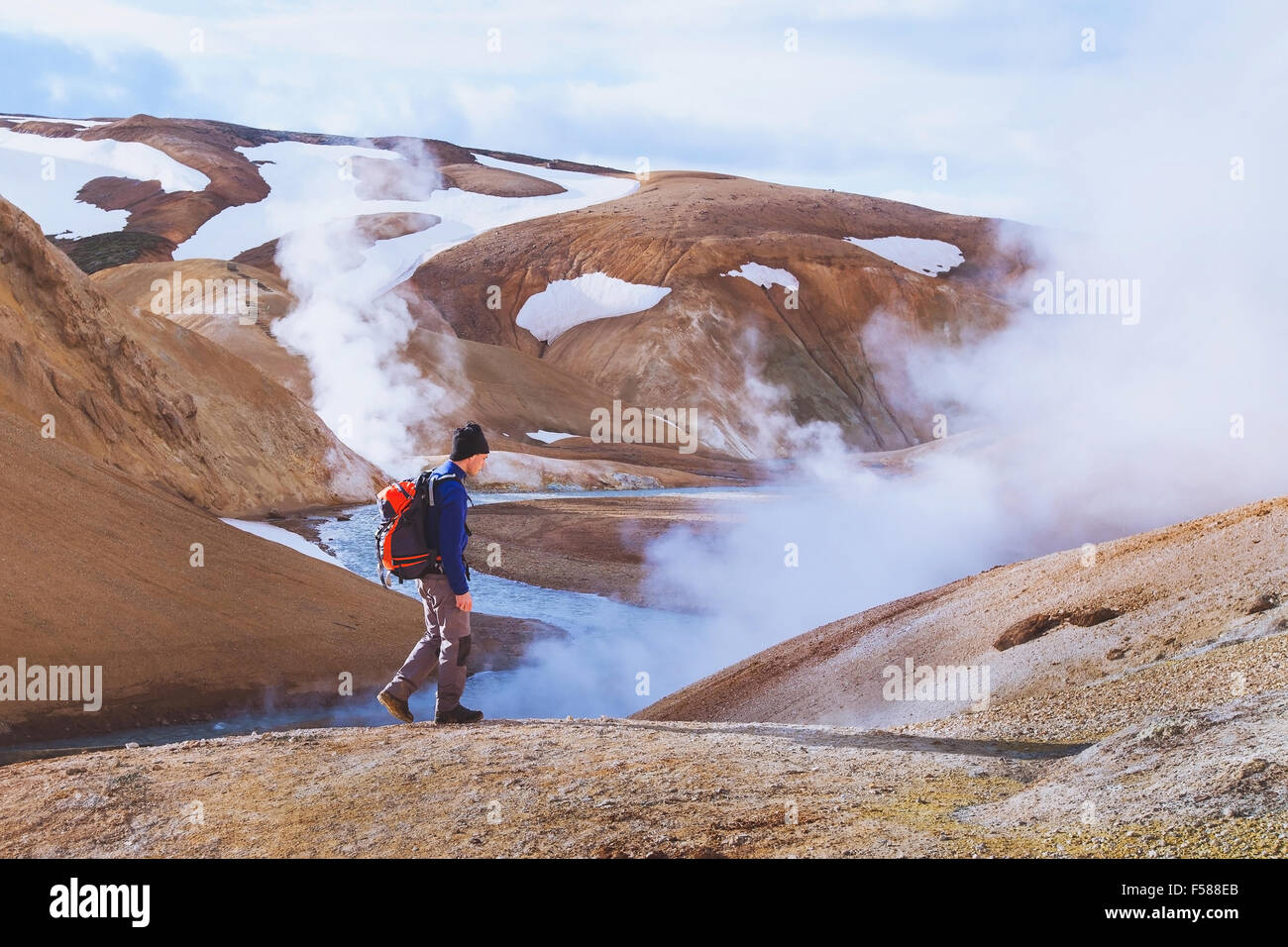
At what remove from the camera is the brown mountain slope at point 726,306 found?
67.8 m

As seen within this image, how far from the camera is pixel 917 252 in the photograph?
85.5 meters

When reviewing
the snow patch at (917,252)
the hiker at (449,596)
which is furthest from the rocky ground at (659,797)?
the snow patch at (917,252)

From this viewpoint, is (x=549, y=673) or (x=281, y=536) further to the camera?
(x=281, y=536)

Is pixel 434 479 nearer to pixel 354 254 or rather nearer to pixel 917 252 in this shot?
pixel 354 254

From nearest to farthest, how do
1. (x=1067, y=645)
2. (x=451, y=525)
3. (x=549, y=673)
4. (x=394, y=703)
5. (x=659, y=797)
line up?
(x=659, y=797) → (x=451, y=525) → (x=394, y=703) → (x=1067, y=645) → (x=549, y=673)

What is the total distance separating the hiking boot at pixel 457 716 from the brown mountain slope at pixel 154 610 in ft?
14.1

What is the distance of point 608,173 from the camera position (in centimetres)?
11994

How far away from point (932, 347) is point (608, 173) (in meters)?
54.0

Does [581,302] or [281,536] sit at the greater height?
[581,302]

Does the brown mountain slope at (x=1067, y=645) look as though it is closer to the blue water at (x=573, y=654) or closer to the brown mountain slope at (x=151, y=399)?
the blue water at (x=573, y=654)

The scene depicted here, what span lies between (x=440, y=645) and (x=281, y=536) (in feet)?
54.9

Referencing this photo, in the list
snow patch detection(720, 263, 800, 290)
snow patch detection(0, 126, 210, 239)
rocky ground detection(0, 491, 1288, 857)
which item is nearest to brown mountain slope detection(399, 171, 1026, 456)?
snow patch detection(720, 263, 800, 290)

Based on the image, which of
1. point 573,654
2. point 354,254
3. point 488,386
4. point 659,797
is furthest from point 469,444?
point 354,254
